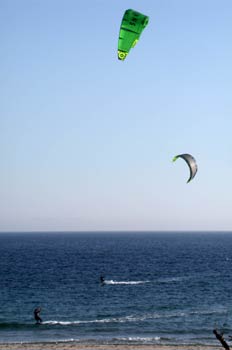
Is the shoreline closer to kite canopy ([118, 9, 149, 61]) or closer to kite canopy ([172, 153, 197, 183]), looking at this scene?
kite canopy ([172, 153, 197, 183])

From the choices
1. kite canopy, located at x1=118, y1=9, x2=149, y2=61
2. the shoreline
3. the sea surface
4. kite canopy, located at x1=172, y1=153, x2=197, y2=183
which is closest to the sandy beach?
the shoreline

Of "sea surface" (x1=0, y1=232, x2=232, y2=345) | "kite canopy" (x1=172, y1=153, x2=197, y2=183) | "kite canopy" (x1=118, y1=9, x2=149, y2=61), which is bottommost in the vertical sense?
"sea surface" (x1=0, y1=232, x2=232, y2=345)

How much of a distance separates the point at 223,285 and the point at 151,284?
854cm

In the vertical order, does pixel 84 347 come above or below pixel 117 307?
above

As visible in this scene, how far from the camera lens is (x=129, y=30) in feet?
67.0

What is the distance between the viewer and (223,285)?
65938 mm

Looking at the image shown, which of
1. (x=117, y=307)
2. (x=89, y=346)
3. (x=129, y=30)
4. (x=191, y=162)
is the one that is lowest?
(x=117, y=307)

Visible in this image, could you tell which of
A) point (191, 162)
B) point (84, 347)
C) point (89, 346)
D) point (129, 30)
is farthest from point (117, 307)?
point (129, 30)

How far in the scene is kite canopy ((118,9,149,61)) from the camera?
66.2 feet

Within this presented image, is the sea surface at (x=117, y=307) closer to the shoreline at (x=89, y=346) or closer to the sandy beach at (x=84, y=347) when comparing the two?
the shoreline at (x=89, y=346)

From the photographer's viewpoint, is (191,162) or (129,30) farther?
(191,162)

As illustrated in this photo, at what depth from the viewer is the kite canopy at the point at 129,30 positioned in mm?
20188

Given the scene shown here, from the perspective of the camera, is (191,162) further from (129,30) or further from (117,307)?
(117,307)

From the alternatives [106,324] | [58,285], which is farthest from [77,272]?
[106,324]
